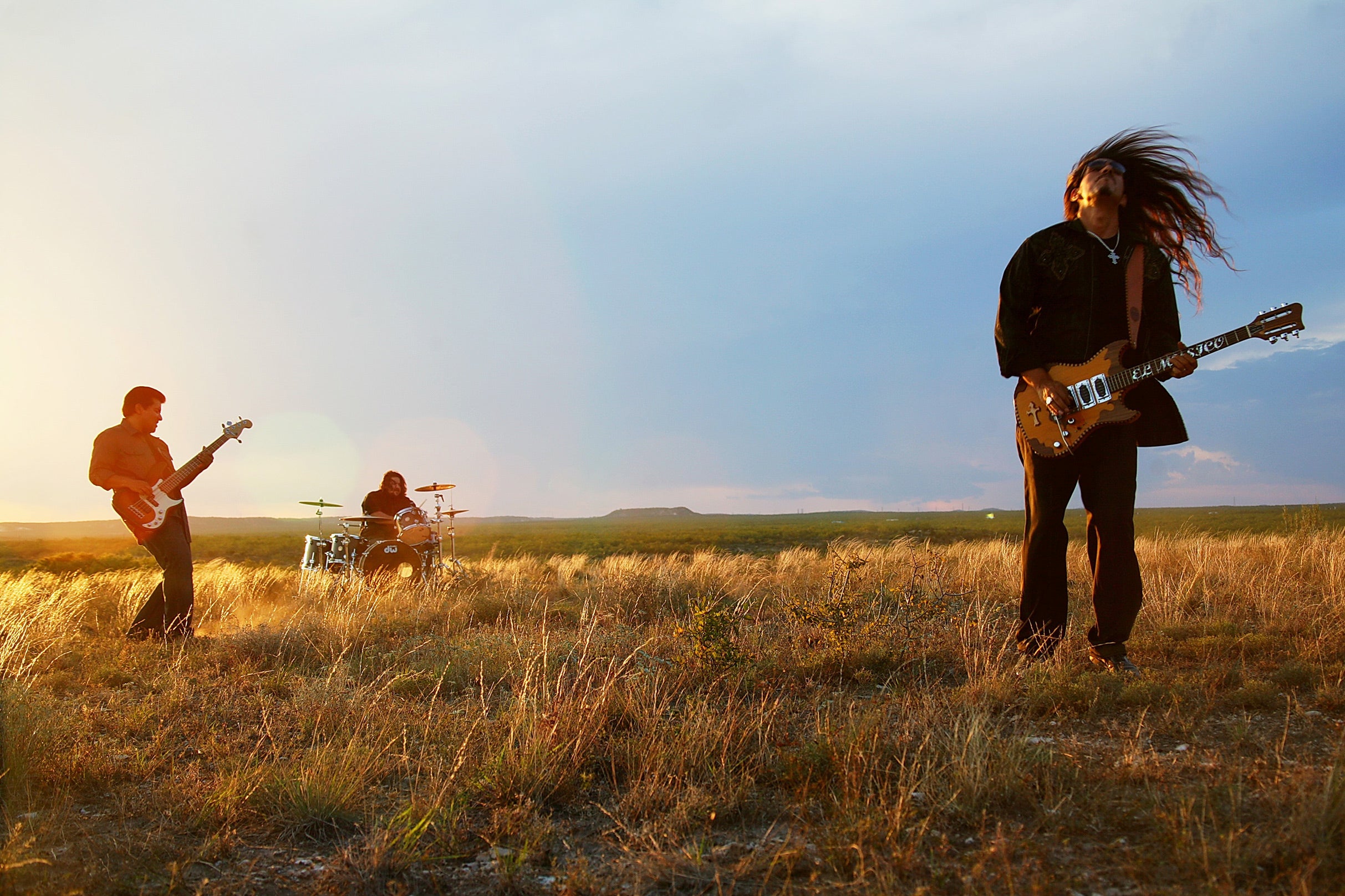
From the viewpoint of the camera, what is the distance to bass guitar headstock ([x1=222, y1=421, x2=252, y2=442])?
7.46m

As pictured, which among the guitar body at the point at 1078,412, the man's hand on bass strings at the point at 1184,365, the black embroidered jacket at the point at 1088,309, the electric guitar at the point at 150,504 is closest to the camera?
the man's hand on bass strings at the point at 1184,365

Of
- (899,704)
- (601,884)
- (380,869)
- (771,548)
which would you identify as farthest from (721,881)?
(771,548)

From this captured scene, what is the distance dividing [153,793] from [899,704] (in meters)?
3.08

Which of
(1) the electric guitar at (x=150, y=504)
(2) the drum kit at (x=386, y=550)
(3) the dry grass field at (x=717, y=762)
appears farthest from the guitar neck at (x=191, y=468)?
(2) the drum kit at (x=386, y=550)

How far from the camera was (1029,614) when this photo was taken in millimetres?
4516

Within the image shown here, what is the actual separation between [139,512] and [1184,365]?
7380 mm

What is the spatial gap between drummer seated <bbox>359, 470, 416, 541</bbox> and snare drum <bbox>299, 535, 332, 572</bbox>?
20.6 inches

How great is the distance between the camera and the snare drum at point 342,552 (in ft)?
35.7

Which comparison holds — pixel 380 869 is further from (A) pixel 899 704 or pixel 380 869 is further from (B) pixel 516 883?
(A) pixel 899 704

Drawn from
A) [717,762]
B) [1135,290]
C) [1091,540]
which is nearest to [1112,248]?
[1135,290]

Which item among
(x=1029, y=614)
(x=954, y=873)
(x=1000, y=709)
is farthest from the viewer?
(x=1029, y=614)

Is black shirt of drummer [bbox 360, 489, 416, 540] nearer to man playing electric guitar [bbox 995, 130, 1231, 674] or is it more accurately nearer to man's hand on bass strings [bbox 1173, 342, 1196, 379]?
man playing electric guitar [bbox 995, 130, 1231, 674]

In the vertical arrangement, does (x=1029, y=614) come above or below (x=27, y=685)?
above

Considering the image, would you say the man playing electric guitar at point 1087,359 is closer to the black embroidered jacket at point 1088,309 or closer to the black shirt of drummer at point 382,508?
the black embroidered jacket at point 1088,309
